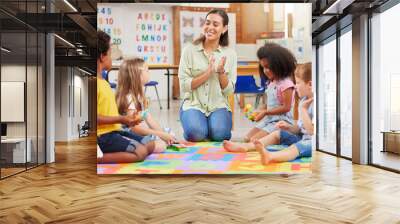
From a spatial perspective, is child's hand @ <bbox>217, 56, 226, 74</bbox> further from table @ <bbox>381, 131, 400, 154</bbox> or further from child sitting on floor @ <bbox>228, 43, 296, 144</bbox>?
Result: table @ <bbox>381, 131, 400, 154</bbox>

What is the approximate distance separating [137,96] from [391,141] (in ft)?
15.3

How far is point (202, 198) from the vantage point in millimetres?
5086

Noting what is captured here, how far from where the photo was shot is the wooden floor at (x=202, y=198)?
13.7 feet

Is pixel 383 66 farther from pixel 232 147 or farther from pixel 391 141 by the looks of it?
pixel 232 147

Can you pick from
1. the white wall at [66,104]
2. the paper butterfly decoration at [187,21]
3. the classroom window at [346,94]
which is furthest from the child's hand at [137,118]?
the white wall at [66,104]

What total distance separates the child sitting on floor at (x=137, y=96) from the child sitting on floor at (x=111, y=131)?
0.10 metres

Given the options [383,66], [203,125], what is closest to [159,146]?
[203,125]

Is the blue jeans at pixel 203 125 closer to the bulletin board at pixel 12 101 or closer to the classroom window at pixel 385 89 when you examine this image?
the bulletin board at pixel 12 101

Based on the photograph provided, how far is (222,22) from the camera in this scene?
660 centimetres

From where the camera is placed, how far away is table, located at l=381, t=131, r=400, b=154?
7.12 metres

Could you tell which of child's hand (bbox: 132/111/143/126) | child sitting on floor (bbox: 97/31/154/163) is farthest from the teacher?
child sitting on floor (bbox: 97/31/154/163)

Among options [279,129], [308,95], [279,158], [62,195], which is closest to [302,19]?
[308,95]

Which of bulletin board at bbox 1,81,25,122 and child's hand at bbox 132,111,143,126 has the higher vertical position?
bulletin board at bbox 1,81,25,122

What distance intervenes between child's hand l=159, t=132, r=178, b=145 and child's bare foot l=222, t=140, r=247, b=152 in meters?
0.83
